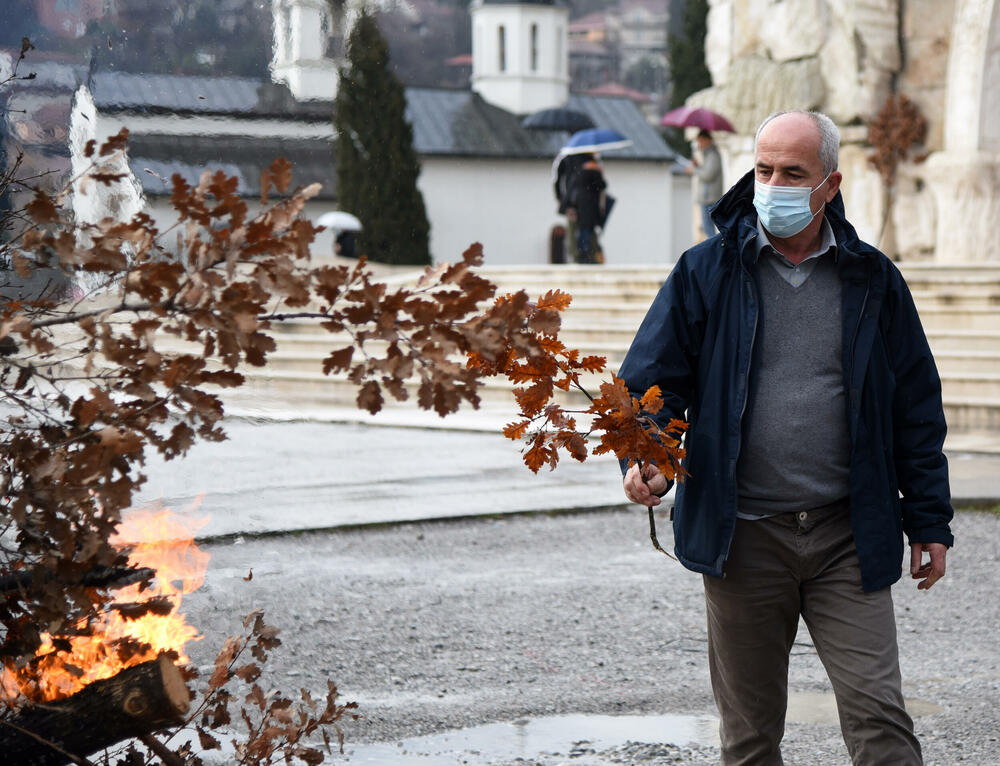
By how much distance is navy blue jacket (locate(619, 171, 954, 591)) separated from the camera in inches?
127

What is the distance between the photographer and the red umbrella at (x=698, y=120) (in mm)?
17516

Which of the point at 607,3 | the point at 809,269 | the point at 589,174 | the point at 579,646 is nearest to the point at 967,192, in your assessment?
the point at 589,174

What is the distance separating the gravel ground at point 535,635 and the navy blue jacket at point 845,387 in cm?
120

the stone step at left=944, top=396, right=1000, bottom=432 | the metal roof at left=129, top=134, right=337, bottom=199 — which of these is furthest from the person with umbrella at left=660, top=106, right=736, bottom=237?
the metal roof at left=129, top=134, right=337, bottom=199

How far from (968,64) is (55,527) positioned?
15050 millimetres

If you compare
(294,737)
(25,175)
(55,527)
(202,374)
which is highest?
(25,175)

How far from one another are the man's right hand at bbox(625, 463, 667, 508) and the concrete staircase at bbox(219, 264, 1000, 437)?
741cm

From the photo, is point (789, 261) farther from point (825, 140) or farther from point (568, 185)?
point (568, 185)

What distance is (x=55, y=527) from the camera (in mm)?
2635

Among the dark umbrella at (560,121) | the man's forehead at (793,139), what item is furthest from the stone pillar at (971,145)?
the dark umbrella at (560,121)

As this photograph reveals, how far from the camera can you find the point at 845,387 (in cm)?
327

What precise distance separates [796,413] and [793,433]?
0.14 feet

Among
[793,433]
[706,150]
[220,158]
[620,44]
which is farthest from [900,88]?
[620,44]

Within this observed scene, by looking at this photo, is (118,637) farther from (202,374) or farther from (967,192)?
(967,192)
